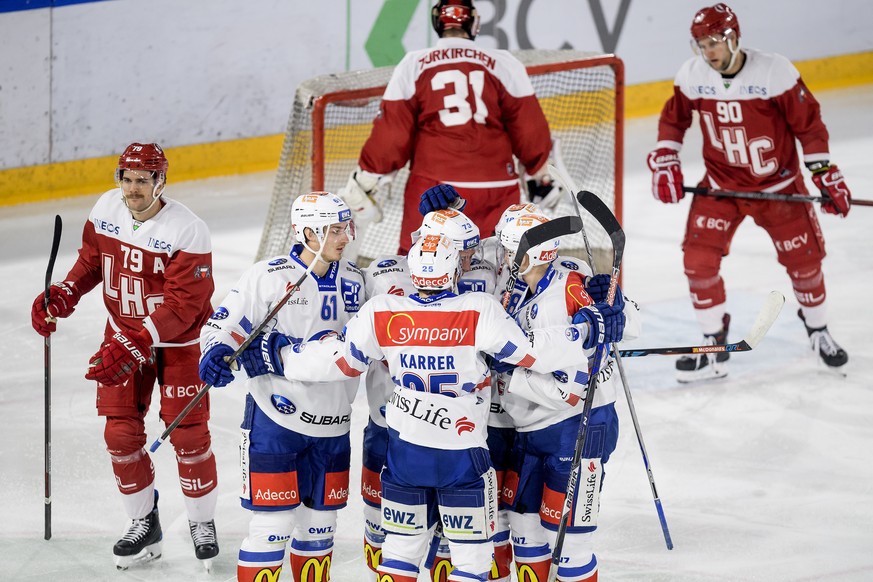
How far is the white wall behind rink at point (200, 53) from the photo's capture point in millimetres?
7559

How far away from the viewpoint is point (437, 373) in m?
3.13

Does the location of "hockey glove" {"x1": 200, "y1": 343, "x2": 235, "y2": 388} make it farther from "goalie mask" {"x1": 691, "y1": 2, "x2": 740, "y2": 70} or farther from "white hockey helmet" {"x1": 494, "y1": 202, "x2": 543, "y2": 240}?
"goalie mask" {"x1": 691, "y1": 2, "x2": 740, "y2": 70}

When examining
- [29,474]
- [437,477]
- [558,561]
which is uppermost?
[437,477]

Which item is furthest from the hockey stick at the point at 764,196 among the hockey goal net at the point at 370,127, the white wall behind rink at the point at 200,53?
the white wall behind rink at the point at 200,53

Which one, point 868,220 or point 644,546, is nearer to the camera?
point 644,546

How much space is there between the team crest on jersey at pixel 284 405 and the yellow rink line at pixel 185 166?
4815mm

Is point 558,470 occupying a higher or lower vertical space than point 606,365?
lower

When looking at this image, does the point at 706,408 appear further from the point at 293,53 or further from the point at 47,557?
the point at 293,53

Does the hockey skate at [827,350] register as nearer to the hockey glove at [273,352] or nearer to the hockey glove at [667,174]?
the hockey glove at [667,174]

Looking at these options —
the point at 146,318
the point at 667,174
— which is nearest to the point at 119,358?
the point at 146,318

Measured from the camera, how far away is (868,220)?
25.1 ft

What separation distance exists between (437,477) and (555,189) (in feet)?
7.19

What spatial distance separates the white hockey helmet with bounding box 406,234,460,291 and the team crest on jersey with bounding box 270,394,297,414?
51 centimetres

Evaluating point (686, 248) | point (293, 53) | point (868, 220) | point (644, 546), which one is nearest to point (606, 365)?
point (644, 546)
